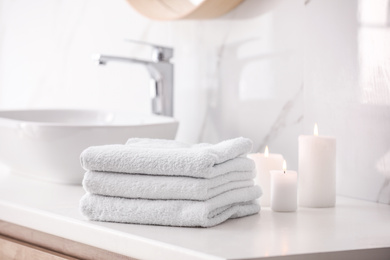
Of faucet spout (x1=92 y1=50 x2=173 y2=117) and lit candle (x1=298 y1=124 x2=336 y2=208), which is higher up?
faucet spout (x1=92 y1=50 x2=173 y2=117)

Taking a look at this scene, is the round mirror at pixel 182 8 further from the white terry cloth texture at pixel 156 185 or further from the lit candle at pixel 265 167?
the white terry cloth texture at pixel 156 185

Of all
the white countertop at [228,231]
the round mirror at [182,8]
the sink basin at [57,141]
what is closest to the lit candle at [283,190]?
the white countertop at [228,231]

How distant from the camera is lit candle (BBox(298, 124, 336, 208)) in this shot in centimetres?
116

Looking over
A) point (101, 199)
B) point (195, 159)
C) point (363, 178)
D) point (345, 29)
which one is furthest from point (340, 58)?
point (101, 199)

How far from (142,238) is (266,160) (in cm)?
37

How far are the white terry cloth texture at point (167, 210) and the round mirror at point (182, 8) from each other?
636 mm

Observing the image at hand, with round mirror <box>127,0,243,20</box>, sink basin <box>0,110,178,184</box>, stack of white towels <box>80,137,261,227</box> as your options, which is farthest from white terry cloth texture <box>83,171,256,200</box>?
round mirror <box>127,0,243,20</box>

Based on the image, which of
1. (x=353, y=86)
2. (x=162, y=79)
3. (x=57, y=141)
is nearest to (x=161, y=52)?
(x=162, y=79)

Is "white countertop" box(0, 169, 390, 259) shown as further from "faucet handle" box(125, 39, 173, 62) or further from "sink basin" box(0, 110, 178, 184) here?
"faucet handle" box(125, 39, 173, 62)

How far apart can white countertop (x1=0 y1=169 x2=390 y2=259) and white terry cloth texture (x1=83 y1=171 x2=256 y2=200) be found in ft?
0.17

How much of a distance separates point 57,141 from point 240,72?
1.60ft

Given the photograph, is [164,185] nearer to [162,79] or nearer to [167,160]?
[167,160]

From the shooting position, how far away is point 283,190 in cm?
111

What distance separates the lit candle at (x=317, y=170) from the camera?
45.8 inches
